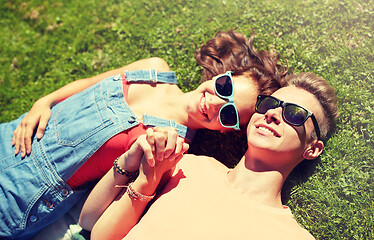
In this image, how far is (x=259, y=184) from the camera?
3.21 meters

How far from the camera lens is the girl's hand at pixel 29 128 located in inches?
139

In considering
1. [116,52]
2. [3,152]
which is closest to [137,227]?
[3,152]

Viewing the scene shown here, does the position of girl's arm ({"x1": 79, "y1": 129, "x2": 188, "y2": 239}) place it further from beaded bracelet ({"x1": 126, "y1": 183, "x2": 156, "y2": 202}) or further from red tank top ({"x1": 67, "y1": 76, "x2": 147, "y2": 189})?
red tank top ({"x1": 67, "y1": 76, "x2": 147, "y2": 189})

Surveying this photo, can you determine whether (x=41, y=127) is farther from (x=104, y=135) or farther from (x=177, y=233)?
(x=177, y=233)

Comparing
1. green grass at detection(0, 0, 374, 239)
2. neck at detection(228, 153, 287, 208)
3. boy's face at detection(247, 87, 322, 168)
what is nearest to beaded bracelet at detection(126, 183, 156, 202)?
neck at detection(228, 153, 287, 208)

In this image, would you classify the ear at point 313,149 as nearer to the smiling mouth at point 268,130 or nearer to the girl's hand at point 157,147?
the smiling mouth at point 268,130

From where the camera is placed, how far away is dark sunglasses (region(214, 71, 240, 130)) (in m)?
3.33

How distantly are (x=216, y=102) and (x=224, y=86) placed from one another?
0.68 feet

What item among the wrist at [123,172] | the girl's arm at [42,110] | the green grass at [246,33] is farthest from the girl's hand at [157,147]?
the green grass at [246,33]

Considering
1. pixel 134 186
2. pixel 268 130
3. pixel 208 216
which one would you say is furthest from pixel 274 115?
pixel 134 186

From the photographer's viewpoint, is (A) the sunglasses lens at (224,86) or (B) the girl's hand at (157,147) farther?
(A) the sunglasses lens at (224,86)

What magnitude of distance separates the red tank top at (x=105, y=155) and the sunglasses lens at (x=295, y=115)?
1565 mm

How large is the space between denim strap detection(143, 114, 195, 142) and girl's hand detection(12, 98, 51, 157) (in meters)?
1.26

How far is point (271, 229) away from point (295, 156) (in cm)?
85
